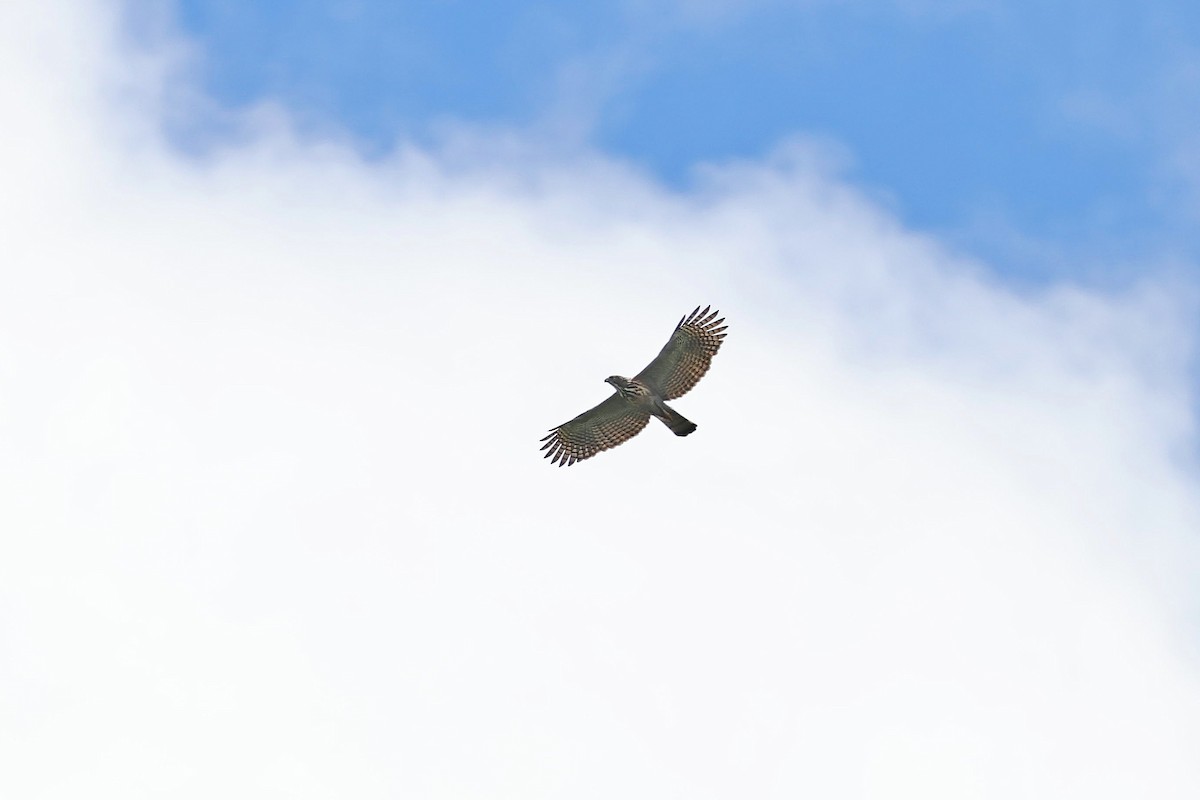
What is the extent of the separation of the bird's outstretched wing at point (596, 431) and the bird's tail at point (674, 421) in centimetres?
69

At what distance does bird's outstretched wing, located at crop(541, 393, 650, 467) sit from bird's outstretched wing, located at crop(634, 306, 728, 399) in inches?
32.0

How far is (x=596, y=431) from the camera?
43.8 metres

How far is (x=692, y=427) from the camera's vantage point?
42.2 m

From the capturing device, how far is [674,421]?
42031 millimetres

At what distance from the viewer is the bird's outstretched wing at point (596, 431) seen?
1692 inches

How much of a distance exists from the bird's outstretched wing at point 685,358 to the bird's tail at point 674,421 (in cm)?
59

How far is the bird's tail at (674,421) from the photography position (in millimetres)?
41938

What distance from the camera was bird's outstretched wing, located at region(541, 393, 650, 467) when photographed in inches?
A: 1692

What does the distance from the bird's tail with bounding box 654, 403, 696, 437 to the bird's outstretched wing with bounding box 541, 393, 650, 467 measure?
2.25 feet

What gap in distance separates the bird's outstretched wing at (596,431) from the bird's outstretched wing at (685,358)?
813mm

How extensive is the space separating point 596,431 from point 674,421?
99.4 inches

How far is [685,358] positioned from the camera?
1668 inches

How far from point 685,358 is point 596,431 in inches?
118

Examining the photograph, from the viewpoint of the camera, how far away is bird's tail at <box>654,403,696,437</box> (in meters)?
41.9
